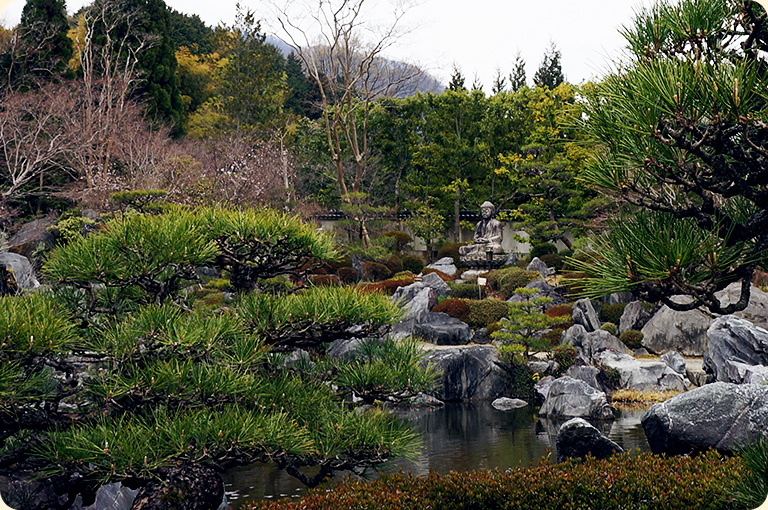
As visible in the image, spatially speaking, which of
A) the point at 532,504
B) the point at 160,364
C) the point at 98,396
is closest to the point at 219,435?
the point at 160,364

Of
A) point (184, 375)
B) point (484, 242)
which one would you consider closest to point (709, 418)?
point (184, 375)

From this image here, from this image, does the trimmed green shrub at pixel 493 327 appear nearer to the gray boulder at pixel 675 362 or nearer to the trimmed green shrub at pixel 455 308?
the trimmed green shrub at pixel 455 308

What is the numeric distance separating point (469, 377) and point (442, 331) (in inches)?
138

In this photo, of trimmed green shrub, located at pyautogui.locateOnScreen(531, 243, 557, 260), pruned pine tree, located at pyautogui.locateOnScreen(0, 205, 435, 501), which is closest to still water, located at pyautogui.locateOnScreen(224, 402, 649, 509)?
pruned pine tree, located at pyautogui.locateOnScreen(0, 205, 435, 501)

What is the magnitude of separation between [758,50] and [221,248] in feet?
11.7

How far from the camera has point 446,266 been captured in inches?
1040

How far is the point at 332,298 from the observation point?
15.4ft

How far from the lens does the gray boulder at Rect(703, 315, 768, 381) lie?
36.7ft

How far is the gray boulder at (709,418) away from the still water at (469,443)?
125 cm

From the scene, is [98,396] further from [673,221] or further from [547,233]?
[547,233]

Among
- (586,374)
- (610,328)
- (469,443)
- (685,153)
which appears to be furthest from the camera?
(610,328)

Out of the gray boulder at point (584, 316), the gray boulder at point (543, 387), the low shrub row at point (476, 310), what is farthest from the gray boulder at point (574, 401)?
the low shrub row at point (476, 310)

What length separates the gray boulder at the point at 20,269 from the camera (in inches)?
576

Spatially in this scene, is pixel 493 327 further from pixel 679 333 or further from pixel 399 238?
pixel 399 238
